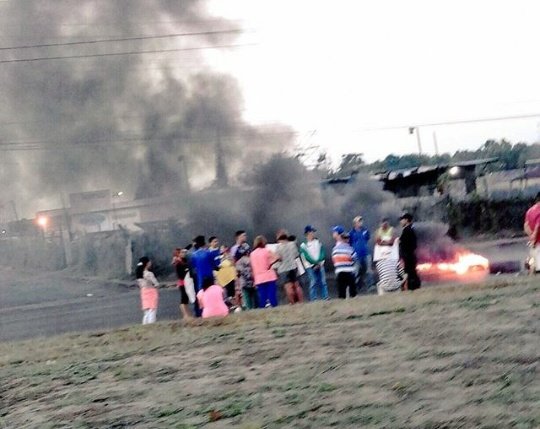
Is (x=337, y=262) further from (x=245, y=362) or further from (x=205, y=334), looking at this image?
(x=245, y=362)

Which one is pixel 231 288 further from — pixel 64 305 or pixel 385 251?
pixel 64 305

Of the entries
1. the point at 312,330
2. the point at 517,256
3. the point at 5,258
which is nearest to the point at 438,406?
the point at 312,330

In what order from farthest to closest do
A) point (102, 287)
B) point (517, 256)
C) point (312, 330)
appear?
point (102, 287)
point (517, 256)
point (312, 330)

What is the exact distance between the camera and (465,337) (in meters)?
7.47

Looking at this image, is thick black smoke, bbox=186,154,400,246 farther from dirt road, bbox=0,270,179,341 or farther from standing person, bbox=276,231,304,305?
standing person, bbox=276,231,304,305

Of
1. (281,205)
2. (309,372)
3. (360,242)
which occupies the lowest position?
(309,372)

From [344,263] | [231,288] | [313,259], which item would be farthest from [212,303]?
[313,259]

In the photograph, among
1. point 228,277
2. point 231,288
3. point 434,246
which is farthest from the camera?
point 434,246

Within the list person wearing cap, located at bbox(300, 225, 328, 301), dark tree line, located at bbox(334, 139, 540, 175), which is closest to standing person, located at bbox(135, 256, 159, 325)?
person wearing cap, located at bbox(300, 225, 328, 301)

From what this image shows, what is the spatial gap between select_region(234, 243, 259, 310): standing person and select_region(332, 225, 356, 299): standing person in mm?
1505

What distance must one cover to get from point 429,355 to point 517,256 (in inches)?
702

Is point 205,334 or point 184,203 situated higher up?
point 184,203

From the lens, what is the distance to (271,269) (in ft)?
46.3

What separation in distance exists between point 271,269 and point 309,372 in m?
7.44
